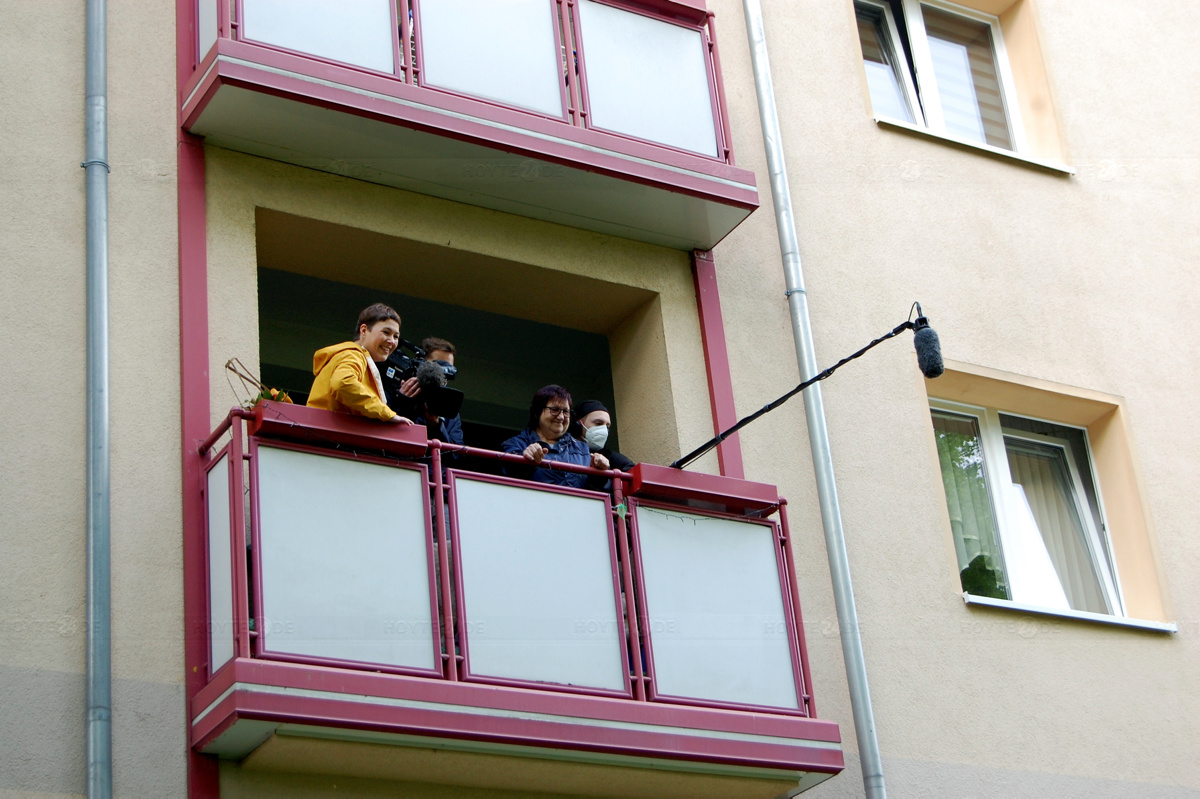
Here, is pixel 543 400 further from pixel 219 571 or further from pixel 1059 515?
pixel 1059 515

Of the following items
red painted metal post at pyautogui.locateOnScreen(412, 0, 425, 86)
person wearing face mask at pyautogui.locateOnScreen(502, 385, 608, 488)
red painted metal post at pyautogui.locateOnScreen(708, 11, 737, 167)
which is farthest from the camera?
red painted metal post at pyautogui.locateOnScreen(708, 11, 737, 167)

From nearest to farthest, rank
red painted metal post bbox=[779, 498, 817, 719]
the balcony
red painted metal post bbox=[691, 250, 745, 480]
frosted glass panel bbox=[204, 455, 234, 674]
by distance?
the balcony → frosted glass panel bbox=[204, 455, 234, 674] → red painted metal post bbox=[779, 498, 817, 719] → red painted metal post bbox=[691, 250, 745, 480]

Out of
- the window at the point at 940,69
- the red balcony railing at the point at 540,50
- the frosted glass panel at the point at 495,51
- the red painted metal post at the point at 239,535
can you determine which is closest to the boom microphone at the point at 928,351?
the red balcony railing at the point at 540,50

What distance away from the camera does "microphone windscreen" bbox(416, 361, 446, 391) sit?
8695 mm

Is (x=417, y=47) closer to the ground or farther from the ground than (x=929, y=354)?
farther from the ground

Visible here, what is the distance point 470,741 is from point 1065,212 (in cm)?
714

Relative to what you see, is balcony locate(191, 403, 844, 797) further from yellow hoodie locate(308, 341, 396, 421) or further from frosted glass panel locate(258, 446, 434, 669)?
yellow hoodie locate(308, 341, 396, 421)

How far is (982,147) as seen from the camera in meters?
12.8

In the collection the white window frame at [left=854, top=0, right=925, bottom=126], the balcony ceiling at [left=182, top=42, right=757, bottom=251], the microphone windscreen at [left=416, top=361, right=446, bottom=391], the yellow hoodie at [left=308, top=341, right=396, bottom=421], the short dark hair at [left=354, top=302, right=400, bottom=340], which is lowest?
the yellow hoodie at [left=308, top=341, right=396, bottom=421]

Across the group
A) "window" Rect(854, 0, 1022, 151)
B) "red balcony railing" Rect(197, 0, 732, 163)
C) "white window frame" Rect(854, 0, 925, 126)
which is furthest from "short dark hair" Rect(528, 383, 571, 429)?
"white window frame" Rect(854, 0, 925, 126)

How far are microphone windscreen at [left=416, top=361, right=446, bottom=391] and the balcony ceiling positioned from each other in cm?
166

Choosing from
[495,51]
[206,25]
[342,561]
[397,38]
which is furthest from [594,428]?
[206,25]

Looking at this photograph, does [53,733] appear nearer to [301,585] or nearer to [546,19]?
[301,585]

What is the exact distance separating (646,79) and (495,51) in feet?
3.64
